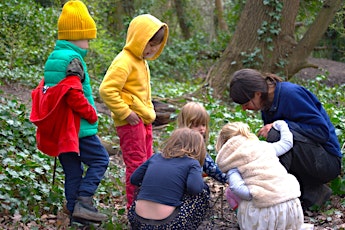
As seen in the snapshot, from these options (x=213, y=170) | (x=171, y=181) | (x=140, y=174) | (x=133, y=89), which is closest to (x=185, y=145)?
(x=171, y=181)

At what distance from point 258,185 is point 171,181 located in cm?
64

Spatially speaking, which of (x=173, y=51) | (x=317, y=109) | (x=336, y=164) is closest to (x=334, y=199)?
(x=336, y=164)

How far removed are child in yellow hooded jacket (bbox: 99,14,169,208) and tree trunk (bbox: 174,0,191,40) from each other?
53.9 ft

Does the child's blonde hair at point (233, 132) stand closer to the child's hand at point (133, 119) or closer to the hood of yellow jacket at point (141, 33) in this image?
the child's hand at point (133, 119)

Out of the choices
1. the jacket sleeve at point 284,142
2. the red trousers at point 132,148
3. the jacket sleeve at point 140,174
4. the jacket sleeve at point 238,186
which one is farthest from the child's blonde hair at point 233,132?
the red trousers at point 132,148

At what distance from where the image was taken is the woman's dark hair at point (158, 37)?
464 cm

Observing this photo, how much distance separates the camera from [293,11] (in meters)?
10.0

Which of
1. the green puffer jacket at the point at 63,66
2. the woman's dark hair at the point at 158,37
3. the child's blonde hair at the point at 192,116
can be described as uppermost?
the woman's dark hair at the point at 158,37

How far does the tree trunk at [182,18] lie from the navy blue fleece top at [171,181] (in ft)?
57.0

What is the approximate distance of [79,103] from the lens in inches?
159

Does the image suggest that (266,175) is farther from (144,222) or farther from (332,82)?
(332,82)

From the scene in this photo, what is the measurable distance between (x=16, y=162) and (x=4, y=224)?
35.0 inches

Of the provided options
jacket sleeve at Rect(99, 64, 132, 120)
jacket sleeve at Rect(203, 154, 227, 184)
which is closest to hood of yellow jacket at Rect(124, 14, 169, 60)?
jacket sleeve at Rect(99, 64, 132, 120)

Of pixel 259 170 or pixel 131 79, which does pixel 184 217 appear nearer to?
pixel 259 170
